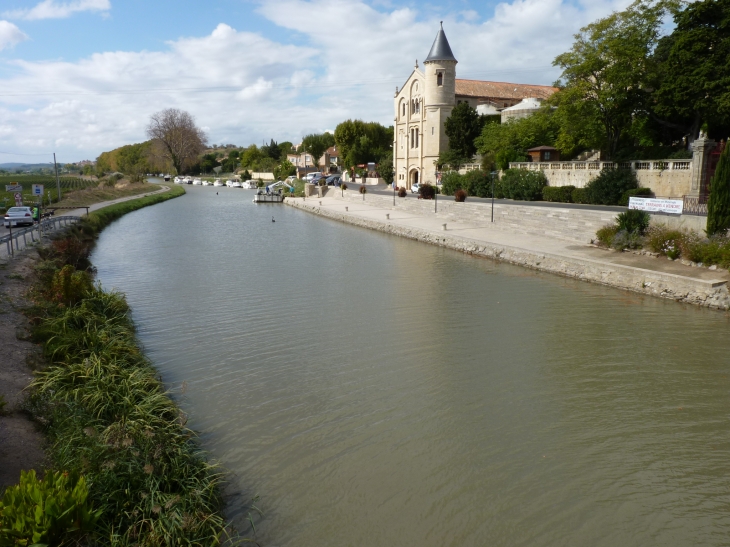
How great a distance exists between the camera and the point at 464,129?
2082 inches

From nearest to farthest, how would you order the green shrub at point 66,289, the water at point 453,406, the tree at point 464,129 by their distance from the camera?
the water at point 453,406 → the green shrub at point 66,289 → the tree at point 464,129

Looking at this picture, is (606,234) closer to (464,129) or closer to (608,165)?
(608,165)

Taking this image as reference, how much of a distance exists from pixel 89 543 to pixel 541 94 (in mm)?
67221

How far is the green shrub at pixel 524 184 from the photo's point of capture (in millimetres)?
38031

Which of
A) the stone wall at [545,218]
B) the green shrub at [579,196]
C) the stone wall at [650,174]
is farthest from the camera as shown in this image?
the green shrub at [579,196]

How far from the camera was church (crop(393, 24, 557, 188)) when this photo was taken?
183 ft

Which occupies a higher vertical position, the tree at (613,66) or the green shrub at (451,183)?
the tree at (613,66)

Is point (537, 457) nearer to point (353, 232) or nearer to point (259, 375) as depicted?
point (259, 375)

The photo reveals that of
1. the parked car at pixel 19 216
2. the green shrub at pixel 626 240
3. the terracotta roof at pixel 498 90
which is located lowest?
the green shrub at pixel 626 240

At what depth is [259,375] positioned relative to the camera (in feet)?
35.6

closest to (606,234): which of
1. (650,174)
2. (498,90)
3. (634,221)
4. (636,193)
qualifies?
(634,221)

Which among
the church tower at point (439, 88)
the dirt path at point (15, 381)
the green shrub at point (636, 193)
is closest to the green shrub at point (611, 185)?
the green shrub at point (636, 193)

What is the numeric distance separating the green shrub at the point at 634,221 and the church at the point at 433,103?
103 feet

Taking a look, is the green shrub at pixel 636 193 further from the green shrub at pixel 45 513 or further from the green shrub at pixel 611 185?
the green shrub at pixel 45 513
